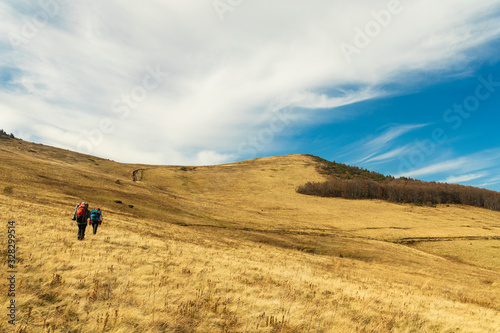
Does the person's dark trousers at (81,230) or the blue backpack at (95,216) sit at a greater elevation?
the blue backpack at (95,216)

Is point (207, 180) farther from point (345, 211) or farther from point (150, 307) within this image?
point (150, 307)

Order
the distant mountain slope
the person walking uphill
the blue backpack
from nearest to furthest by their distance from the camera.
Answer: the person walking uphill → the blue backpack → the distant mountain slope

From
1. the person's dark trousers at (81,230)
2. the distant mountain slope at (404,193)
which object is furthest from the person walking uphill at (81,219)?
the distant mountain slope at (404,193)

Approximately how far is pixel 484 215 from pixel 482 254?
189ft

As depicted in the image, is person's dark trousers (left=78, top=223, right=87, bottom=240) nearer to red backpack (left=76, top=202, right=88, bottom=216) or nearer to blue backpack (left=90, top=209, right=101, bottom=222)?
red backpack (left=76, top=202, right=88, bottom=216)

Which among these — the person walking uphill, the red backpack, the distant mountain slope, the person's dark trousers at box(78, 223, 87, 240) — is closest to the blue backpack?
the red backpack

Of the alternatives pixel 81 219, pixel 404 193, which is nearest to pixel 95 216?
pixel 81 219

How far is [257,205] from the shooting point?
7300 cm

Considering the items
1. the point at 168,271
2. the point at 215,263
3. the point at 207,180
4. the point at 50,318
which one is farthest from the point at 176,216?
the point at 207,180

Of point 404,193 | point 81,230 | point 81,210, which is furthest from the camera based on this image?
point 404,193

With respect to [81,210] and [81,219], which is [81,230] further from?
[81,210]

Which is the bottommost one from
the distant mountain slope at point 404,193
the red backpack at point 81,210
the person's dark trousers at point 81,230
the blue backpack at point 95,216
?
the person's dark trousers at point 81,230

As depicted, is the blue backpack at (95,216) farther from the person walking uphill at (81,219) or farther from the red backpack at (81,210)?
the person walking uphill at (81,219)

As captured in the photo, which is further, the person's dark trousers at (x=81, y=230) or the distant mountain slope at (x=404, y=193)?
the distant mountain slope at (x=404, y=193)
